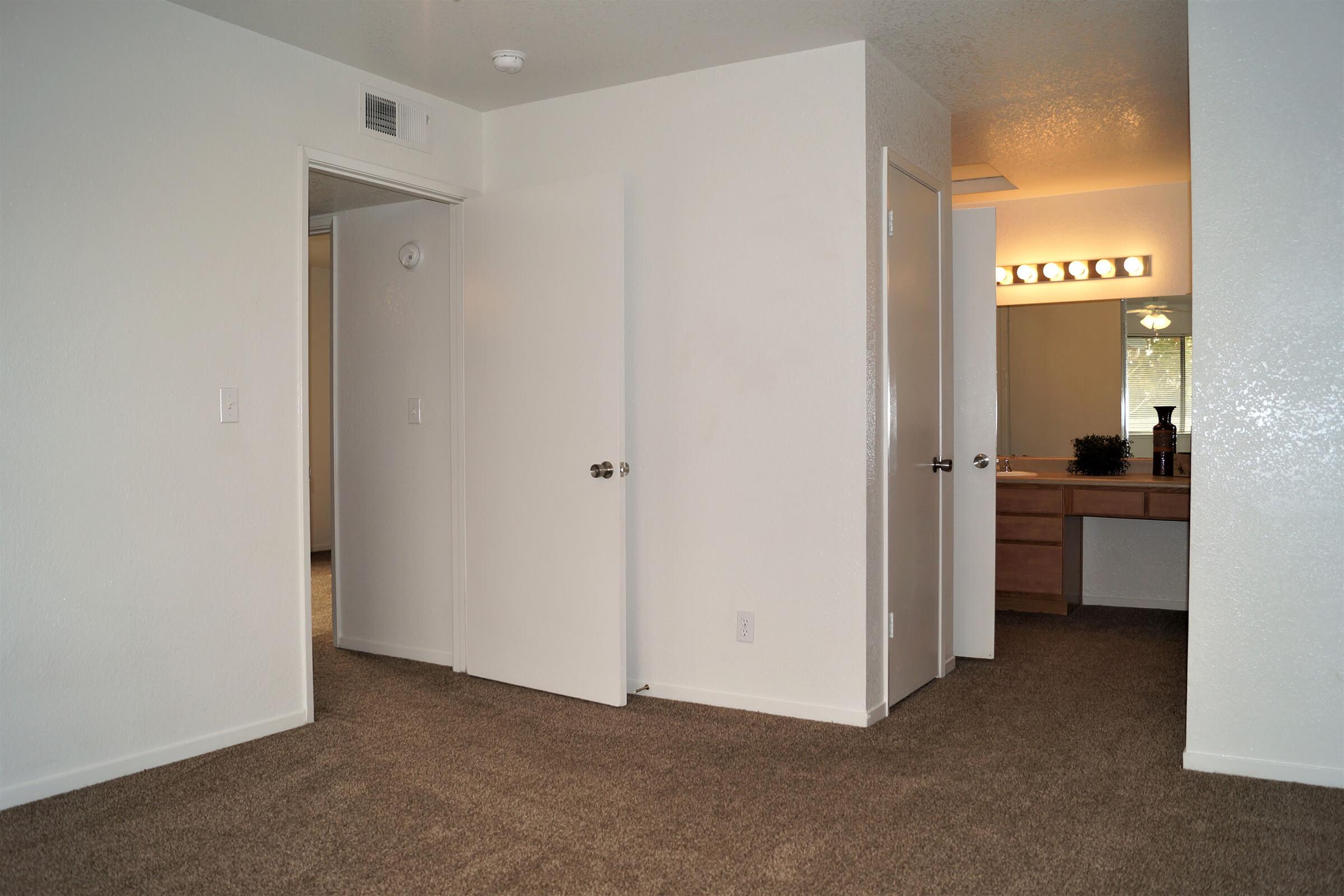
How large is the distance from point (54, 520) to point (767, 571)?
2.22 m

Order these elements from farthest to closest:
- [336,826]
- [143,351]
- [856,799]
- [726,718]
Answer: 1. [726,718]
2. [143,351]
3. [856,799]
4. [336,826]

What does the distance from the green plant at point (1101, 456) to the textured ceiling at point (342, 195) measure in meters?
3.75

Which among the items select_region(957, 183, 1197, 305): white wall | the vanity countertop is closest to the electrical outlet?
the vanity countertop

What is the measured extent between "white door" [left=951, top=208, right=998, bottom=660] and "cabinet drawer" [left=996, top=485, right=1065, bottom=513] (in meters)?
1.06

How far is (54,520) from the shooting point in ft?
9.29

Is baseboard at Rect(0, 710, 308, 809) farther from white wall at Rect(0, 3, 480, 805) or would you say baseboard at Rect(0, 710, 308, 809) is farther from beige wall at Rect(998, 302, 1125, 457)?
beige wall at Rect(998, 302, 1125, 457)

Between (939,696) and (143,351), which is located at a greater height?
(143,351)

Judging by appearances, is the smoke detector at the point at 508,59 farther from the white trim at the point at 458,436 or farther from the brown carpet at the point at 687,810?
the brown carpet at the point at 687,810

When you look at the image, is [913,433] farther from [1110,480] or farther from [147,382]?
[147,382]

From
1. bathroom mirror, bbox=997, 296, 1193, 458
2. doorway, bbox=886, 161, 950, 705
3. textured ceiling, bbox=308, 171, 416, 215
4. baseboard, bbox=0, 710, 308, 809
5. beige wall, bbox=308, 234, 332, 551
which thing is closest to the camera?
baseboard, bbox=0, 710, 308, 809

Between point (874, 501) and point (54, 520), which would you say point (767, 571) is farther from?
point (54, 520)

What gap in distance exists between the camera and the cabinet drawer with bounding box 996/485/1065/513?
5.33 metres

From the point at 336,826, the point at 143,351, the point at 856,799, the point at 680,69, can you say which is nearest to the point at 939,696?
the point at 856,799

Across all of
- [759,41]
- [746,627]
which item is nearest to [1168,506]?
[746,627]
